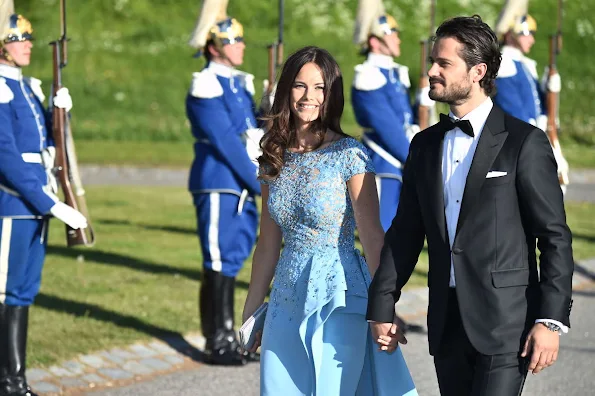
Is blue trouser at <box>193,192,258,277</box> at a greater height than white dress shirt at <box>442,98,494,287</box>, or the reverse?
white dress shirt at <box>442,98,494,287</box>

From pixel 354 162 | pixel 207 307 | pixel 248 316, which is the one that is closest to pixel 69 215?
pixel 207 307

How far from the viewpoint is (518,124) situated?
3.88m

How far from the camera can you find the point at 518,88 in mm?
9078

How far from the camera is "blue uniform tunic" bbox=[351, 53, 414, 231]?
25.9ft

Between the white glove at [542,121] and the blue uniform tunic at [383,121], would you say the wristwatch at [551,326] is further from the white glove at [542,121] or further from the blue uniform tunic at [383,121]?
the white glove at [542,121]

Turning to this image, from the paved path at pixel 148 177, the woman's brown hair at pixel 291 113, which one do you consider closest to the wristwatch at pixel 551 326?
the woman's brown hair at pixel 291 113

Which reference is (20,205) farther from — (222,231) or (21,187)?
(222,231)

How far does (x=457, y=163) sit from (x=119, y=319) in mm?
4606

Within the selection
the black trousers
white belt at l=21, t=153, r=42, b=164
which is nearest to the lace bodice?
the black trousers

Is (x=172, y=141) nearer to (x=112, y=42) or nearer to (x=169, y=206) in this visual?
(x=112, y=42)

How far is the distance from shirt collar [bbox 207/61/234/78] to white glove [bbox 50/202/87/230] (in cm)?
130

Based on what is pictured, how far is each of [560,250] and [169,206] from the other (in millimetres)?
11873

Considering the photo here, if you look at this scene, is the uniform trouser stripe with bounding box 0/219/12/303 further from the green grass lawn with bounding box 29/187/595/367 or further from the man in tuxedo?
the man in tuxedo

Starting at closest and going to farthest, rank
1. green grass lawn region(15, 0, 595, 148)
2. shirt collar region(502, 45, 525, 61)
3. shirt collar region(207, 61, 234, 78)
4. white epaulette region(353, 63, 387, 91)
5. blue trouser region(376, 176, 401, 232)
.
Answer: shirt collar region(207, 61, 234, 78)
white epaulette region(353, 63, 387, 91)
blue trouser region(376, 176, 401, 232)
shirt collar region(502, 45, 525, 61)
green grass lawn region(15, 0, 595, 148)
